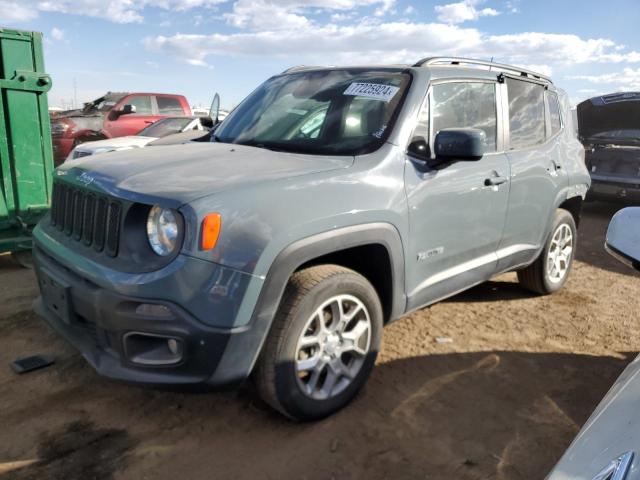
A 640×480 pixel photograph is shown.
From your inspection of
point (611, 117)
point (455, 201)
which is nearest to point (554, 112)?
point (455, 201)

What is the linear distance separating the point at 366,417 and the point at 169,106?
1221 centimetres

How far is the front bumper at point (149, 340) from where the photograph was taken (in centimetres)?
228

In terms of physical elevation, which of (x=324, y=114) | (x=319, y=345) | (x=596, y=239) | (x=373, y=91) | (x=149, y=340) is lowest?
(x=596, y=239)

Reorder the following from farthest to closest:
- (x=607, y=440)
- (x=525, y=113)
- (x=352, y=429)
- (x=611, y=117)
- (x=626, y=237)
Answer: (x=611, y=117), (x=525, y=113), (x=352, y=429), (x=626, y=237), (x=607, y=440)

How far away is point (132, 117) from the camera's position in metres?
12.8

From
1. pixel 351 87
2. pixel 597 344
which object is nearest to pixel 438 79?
pixel 351 87

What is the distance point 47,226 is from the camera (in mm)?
3145

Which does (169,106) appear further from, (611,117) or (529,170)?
(529,170)

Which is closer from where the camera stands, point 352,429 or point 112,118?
point 352,429

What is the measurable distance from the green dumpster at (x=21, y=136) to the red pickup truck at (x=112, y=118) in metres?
6.93

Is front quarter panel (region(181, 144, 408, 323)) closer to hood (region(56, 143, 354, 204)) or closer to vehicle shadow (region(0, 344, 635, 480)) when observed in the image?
hood (region(56, 143, 354, 204))

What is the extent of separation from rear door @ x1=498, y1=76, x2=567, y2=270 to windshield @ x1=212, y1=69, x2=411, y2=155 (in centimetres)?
117

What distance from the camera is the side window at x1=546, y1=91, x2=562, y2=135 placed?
459 centimetres

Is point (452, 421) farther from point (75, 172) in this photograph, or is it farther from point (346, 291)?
point (75, 172)
